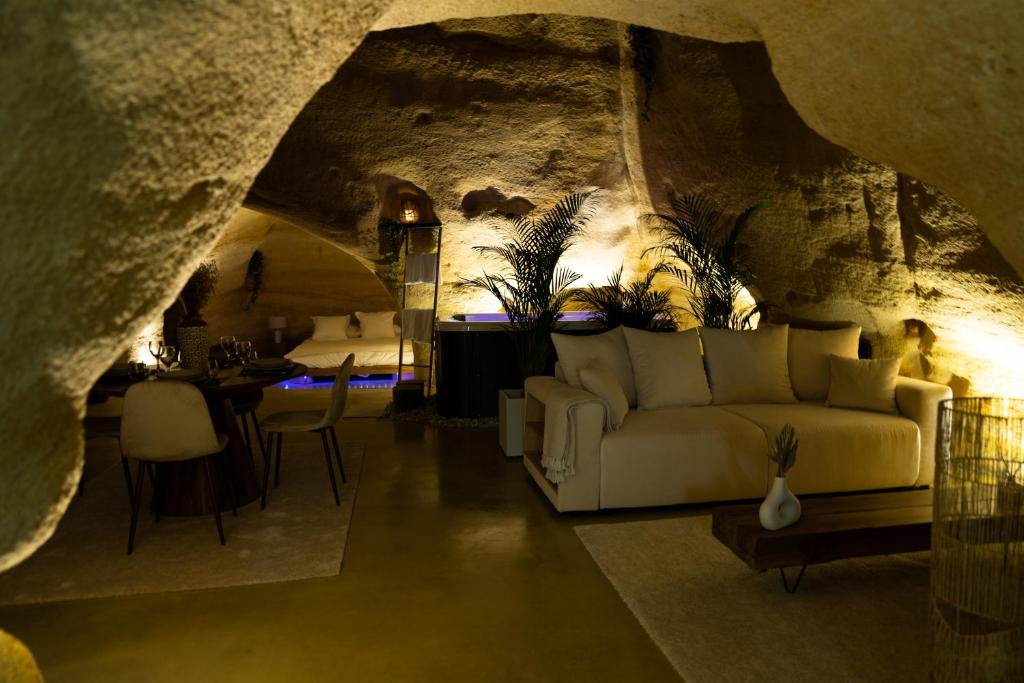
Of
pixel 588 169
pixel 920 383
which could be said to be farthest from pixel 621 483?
pixel 588 169

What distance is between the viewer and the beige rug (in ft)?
8.73

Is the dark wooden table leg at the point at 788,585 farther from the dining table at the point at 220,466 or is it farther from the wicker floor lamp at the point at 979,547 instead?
the dining table at the point at 220,466

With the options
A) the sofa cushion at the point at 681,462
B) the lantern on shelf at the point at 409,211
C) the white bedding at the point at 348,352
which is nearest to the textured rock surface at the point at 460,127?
the lantern on shelf at the point at 409,211

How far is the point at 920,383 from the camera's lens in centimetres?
455

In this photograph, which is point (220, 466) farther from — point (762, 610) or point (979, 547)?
point (979, 547)

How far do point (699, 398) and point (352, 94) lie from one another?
4.49m

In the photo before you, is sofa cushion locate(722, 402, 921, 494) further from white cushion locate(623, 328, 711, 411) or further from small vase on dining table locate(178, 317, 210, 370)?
small vase on dining table locate(178, 317, 210, 370)

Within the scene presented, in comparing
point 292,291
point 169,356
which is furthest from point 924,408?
point 292,291

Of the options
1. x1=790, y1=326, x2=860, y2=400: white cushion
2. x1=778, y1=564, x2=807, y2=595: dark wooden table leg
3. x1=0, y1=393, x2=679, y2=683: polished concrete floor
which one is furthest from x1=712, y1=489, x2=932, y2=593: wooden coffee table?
x1=790, y1=326, x2=860, y2=400: white cushion

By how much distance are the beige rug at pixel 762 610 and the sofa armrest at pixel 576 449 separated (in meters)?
0.25

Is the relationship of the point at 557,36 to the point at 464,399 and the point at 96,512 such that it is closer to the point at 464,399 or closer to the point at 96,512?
the point at 464,399

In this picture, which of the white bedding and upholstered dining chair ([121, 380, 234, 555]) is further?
the white bedding

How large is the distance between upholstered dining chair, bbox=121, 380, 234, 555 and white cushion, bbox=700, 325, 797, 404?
3058 millimetres

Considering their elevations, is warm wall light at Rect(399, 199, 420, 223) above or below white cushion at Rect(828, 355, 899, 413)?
above
